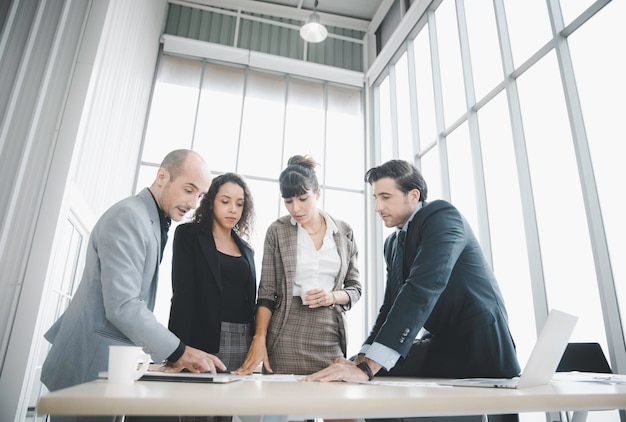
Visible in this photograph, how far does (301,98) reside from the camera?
221 inches

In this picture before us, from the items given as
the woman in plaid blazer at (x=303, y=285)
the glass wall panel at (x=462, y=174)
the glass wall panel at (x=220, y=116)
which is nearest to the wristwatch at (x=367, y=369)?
the woman in plaid blazer at (x=303, y=285)

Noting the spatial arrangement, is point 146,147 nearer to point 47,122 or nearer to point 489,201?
point 47,122

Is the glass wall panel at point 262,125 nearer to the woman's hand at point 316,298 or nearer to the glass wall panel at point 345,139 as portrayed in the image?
the glass wall panel at point 345,139

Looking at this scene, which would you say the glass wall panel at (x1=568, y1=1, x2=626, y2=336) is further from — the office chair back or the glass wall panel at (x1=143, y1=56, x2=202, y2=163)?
the glass wall panel at (x1=143, y1=56, x2=202, y2=163)

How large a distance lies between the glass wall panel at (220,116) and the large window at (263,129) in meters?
0.01

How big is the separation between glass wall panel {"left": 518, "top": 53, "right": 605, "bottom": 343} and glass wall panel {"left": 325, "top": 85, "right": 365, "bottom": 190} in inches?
104

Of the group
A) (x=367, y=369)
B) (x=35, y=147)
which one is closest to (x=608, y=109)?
(x=367, y=369)

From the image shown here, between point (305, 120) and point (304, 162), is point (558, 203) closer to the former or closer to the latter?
point (304, 162)

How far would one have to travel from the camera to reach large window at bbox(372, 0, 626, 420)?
2.36 meters

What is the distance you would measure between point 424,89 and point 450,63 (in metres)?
0.51

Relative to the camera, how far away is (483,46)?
3670 mm

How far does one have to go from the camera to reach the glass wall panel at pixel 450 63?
3957 mm

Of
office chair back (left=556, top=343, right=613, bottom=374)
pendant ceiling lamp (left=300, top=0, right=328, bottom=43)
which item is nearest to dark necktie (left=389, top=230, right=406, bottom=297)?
office chair back (left=556, top=343, right=613, bottom=374)

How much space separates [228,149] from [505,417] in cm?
432
